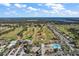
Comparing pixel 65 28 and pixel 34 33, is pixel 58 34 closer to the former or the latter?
pixel 65 28

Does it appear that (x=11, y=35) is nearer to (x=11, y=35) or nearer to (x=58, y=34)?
(x=11, y=35)

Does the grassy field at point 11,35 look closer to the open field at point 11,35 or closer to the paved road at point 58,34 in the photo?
the open field at point 11,35

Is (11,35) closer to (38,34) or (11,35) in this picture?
(11,35)

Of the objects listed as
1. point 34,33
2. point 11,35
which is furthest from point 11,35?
point 34,33

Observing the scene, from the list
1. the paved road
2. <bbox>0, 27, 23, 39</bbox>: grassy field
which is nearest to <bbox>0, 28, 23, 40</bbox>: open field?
<bbox>0, 27, 23, 39</bbox>: grassy field

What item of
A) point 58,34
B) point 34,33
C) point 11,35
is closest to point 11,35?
point 11,35

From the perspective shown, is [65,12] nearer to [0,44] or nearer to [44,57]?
[44,57]

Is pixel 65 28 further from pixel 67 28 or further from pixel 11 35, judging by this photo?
pixel 11 35

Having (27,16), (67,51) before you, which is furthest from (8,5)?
(67,51)

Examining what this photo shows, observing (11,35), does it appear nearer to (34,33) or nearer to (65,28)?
(34,33)

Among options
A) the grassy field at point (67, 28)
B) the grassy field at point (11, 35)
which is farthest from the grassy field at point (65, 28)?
the grassy field at point (11, 35)

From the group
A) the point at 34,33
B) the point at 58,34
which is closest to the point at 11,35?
the point at 34,33
